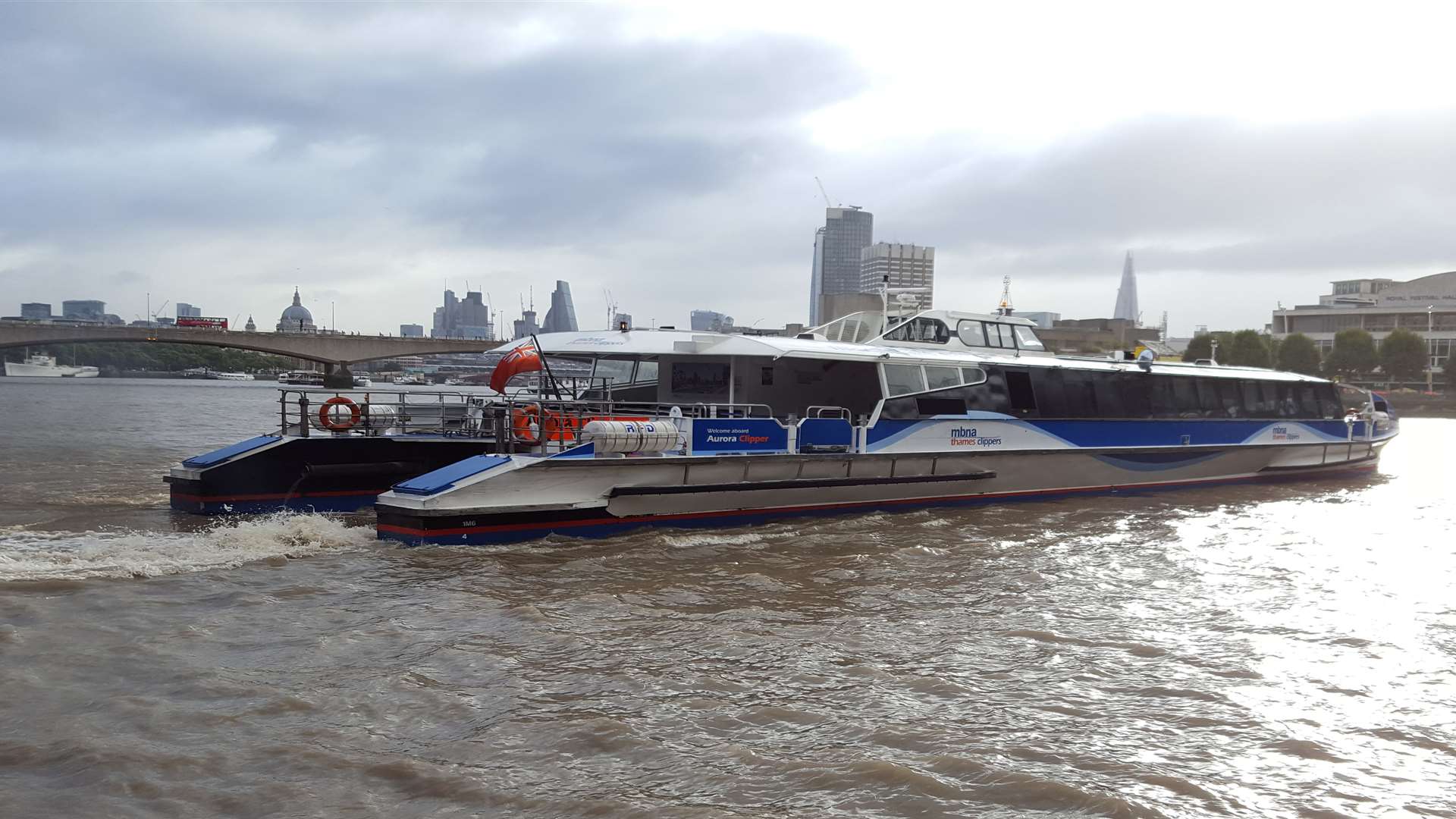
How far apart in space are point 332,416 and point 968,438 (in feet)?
30.4

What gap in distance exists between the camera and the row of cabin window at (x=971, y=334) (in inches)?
637

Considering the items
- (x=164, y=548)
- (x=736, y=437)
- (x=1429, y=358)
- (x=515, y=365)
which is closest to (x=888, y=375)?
(x=736, y=437)

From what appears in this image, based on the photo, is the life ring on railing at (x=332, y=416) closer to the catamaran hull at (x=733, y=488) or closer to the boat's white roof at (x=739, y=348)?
the boat's white roof at (x=739, y=348)

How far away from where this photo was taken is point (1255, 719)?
6191 mm

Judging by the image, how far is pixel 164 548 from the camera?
31.7ft

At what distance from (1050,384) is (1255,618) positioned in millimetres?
7284

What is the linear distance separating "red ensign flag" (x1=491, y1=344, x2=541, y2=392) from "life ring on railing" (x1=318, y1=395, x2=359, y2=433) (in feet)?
6.54

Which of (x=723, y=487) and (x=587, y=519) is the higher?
(x=723, y=487)

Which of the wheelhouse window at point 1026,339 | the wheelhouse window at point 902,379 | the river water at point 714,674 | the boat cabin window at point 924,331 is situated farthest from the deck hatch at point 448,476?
the wheelhouse window at point 1026,339

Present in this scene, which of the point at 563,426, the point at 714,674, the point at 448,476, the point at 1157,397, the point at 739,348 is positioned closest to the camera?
the point at 714,674

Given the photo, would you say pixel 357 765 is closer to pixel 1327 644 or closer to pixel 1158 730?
pixel 1158 730

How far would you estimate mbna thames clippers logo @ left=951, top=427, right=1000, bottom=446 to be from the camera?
14377 mm

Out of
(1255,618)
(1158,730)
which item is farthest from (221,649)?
(1255,618)

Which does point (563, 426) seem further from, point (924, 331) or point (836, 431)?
point (924, 331)
